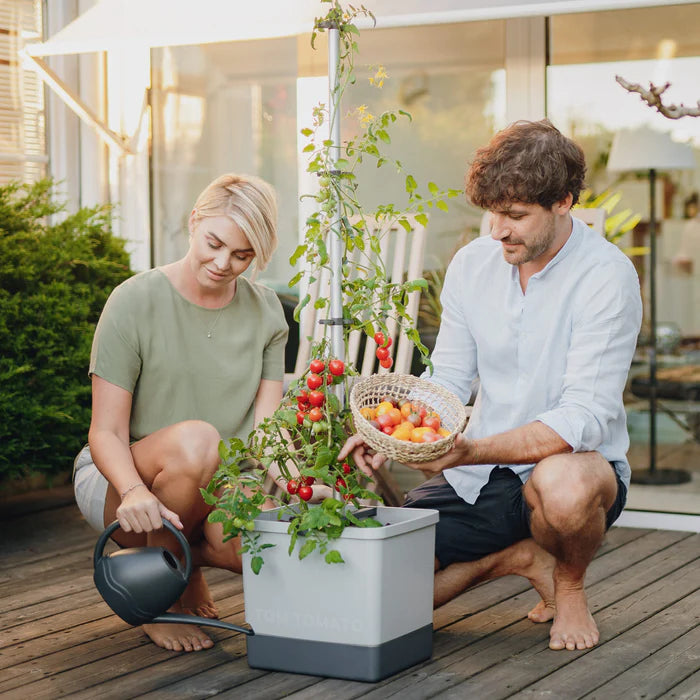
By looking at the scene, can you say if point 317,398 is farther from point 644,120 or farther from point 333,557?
point 644,120

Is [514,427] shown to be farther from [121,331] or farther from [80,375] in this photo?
[80,375]

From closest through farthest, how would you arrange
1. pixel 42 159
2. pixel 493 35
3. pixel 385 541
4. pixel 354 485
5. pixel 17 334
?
pixel 385 541 → pixel 354 485 → pixel 17 334 → pixel 493 35 → pixel 42 159

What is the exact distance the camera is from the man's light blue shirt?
226 centimetres

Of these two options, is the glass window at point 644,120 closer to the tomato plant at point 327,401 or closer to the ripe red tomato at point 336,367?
the tomato plant at point 327,401

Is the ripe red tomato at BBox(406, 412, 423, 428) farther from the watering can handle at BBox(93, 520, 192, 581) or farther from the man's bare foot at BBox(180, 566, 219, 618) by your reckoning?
the man's bare foot at BBox(180, 566, 219, 618)

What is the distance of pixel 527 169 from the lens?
2.24m

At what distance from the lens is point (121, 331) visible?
2.34 metres

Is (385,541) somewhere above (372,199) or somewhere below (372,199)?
below

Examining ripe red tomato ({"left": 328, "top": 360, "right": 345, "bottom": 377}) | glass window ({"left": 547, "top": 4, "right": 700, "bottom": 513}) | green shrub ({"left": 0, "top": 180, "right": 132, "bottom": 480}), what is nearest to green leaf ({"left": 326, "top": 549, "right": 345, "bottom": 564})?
ripe red tomato ({"left": 328, "top": 360, "right": 345, "bottom": 377})

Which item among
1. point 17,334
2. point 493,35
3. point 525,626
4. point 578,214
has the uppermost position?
point 493,35

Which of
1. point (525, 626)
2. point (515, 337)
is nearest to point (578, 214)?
point (515, 337)

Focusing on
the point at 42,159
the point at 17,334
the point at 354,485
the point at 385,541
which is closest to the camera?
the point at 385,541

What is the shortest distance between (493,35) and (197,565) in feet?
7.90

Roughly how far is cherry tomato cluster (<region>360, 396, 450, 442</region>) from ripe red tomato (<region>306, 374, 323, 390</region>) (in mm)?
99
